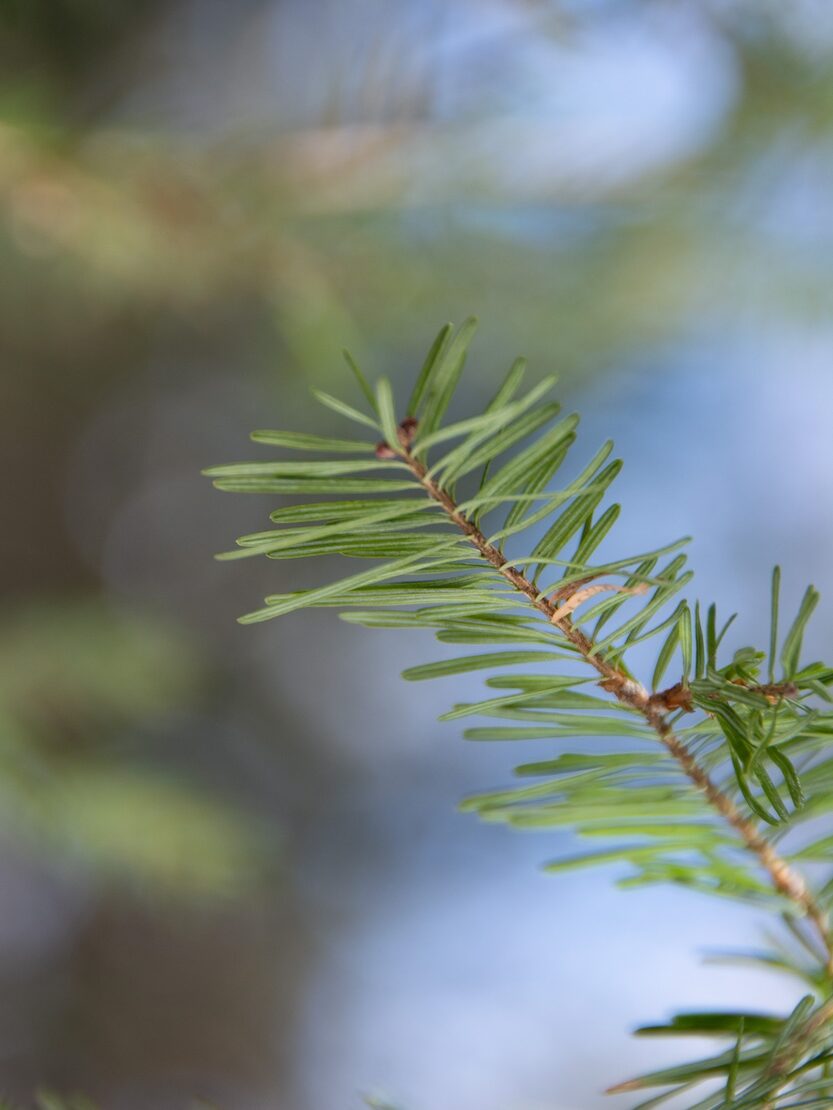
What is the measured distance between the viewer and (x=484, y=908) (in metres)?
0.91

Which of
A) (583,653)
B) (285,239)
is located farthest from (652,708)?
(285,239)

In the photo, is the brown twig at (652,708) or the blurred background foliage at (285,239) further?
the blurred background foliage at (285,239)

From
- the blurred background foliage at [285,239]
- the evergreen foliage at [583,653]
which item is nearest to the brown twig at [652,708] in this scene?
the evergreen foliage at [583,653]

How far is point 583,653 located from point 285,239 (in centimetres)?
30

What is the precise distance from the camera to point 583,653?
12cm

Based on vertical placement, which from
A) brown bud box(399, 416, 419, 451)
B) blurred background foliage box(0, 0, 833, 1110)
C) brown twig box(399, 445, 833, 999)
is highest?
blurred background foliage box(0, 0, 833, 1110)

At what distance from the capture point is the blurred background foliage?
36 cm

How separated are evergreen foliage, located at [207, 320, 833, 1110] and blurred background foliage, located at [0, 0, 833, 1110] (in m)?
0.23

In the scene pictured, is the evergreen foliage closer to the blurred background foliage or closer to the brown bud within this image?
the brown bud

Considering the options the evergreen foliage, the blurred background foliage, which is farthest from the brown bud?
the blurred background foliage

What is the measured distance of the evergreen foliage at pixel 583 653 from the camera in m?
0.11

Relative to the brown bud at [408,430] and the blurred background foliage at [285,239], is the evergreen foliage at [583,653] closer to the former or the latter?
the brown bud at [408,430]

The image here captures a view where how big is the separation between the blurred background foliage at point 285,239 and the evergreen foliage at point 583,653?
0.23 metres

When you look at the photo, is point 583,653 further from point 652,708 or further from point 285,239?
point 285,239
